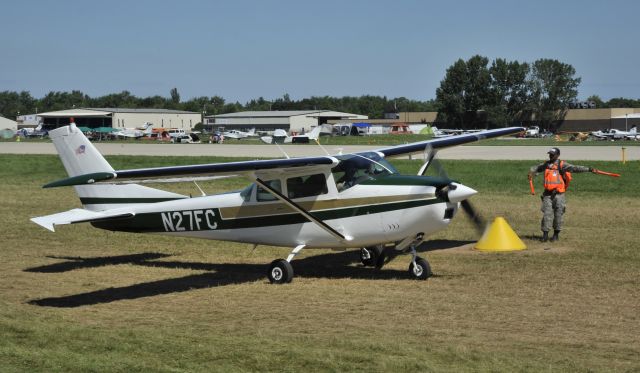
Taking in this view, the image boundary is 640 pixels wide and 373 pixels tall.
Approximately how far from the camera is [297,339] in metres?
10.1

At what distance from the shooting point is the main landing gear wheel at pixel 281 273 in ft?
47.0

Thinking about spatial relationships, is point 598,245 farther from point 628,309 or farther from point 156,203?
point 156,203

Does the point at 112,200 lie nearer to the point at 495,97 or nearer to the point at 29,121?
the point at 495,97

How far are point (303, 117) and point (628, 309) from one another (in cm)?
14361

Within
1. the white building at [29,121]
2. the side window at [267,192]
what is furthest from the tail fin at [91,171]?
the white building at [29,121]

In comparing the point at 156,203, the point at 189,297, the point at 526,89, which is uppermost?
the point at 526,89

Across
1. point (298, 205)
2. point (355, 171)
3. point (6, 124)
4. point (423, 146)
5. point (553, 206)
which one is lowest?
point (553, 206)

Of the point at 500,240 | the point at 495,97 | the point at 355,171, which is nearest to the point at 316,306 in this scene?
the point at 355,171

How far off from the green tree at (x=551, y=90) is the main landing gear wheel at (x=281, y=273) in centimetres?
13515

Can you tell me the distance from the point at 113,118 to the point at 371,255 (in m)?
139

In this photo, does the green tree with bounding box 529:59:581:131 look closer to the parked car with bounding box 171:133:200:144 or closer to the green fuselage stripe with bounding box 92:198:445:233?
the parked car with bounding box 171:133:200:144

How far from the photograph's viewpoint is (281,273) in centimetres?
1436

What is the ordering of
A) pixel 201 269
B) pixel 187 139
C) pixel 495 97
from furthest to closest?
pixel 495 97
pixel 187 139
pixel 201 269

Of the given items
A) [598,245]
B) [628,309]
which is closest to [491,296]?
[628,309]
